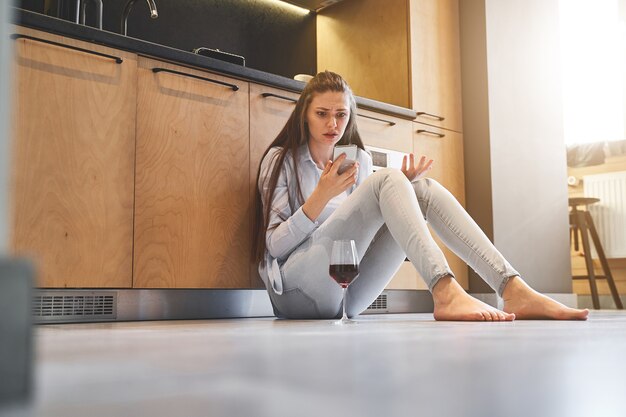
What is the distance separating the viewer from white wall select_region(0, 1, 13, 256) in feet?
0.73

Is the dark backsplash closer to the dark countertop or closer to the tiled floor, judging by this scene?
the dark countertop

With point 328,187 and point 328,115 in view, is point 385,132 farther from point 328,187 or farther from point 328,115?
point 328,187

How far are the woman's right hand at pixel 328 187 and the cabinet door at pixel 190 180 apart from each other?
579 mm

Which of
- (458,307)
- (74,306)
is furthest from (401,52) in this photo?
(74,306)

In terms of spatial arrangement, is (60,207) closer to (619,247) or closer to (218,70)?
(218,70)

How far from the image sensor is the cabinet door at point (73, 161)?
2.19 meters

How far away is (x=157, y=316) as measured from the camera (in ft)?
8.23

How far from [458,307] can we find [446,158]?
2.05 meters

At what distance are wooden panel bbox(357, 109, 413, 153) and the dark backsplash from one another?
0.80 m

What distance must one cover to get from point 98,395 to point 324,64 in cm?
394

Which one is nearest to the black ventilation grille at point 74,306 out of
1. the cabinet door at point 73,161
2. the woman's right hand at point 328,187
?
the cabinet door at point 73,161

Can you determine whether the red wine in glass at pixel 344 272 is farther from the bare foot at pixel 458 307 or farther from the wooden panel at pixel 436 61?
the wooden panel at pixel 436 61

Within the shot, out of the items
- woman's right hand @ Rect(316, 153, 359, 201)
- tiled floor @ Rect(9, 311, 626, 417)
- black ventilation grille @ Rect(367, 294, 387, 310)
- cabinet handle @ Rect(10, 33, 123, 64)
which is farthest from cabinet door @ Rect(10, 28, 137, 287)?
tiled floor @ Rect(9, 311, 626, 417)

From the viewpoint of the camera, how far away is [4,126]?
22 cm
